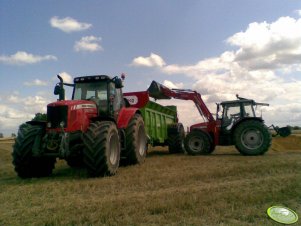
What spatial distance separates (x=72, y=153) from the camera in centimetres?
854

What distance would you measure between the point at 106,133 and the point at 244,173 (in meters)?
3.39

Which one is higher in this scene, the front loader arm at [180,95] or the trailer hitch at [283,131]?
the front loader arm at [180,95]

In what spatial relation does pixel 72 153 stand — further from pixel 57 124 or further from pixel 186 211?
pixel 186 211

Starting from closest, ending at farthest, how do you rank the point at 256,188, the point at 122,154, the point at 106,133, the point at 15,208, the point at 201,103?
the point at 15,208 < the point at 256,188 < the point at 106,133 < the point at 122,154 < the point at 201,103

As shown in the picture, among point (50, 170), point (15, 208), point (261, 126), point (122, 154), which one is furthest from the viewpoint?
point (261, 126)

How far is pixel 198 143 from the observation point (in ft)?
48.8

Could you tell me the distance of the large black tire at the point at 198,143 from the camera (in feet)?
48.1

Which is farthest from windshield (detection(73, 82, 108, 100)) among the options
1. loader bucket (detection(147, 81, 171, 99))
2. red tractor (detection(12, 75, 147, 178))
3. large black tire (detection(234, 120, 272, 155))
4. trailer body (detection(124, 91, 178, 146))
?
large black tire (detection(234, 120, 272, 155))

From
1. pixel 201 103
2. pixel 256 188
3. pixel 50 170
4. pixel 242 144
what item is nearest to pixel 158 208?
pixel 256 188

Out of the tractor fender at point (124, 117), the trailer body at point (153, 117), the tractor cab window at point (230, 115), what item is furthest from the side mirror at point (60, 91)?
the tractor cab window at point (230, 115)

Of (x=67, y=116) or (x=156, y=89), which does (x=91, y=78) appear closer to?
(x=67, y=116)

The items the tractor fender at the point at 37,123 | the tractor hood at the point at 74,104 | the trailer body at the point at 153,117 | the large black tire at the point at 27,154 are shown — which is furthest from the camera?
the trailer body at the point at 153,117

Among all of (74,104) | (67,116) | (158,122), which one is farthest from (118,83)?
(158,122)

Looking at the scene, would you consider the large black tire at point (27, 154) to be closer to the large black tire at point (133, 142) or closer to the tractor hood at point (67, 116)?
the tractor hood at point (67, 116)
